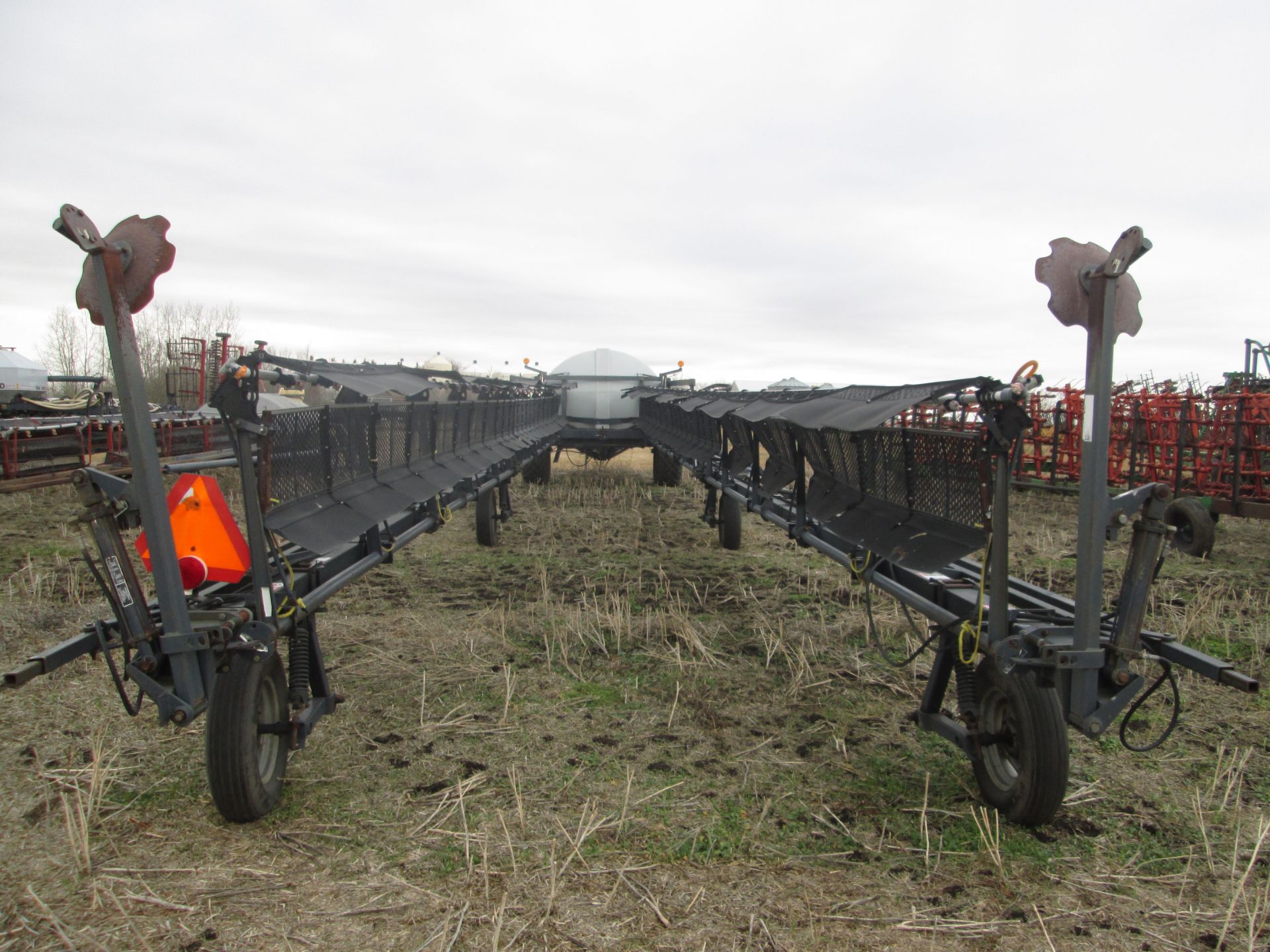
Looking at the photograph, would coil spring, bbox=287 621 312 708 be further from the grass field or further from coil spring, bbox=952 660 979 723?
coil spring, bbox=952 660 979 723

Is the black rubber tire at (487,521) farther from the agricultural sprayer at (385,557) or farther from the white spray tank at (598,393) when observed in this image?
the white spray tank at (598,393)

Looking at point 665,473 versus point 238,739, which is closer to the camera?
point 238,739

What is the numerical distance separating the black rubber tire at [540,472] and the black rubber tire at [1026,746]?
459 inches

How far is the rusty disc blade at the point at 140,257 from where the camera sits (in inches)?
109

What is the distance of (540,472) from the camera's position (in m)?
14.8

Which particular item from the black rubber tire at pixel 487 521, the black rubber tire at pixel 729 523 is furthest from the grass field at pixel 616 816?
the black rubber tire at pixel 729 523

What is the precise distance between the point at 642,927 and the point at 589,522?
848 centimetres

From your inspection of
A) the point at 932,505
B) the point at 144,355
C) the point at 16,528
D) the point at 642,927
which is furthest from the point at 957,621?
the point at 144,355

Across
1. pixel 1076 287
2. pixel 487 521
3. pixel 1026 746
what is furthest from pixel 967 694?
pixel 487 521

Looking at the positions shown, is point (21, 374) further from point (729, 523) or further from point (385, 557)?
point (385, 557)

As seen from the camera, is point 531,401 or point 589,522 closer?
point 589,522

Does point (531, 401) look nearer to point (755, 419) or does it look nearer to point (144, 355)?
point (755, 419)

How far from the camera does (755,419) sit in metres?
6.32

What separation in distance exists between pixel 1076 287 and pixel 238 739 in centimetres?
333
